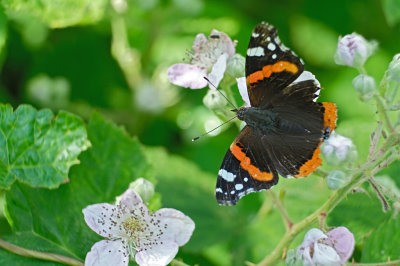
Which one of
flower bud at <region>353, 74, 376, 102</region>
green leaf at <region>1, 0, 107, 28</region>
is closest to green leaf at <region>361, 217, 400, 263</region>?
flower bud at <region>353, 74, 376, 102</region>

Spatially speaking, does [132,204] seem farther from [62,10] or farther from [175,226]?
[62,10]

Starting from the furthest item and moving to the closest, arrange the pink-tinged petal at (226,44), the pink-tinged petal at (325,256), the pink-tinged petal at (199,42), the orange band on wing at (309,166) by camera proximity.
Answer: the pink-tinged petal at (199,42) < the pink-tinged petal at (226,44) < the orange band on wing at (309,166) < the pink-tinged petal at (325,256)

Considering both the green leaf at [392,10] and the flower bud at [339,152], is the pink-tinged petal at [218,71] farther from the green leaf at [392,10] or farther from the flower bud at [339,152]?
the green leaf at [392,10]

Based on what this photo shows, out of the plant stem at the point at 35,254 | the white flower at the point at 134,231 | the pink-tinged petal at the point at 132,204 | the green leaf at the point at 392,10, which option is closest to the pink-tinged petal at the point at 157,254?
the white flower at the point at 134,231

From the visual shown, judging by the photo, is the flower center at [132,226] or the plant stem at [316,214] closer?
the plant stem at [316,214]

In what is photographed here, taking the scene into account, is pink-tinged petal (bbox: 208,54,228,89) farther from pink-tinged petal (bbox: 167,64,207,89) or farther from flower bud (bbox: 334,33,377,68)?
flower bud (bbox: 334,33,377,68)

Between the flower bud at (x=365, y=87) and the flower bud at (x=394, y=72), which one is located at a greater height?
the flower bud at (x=394, y=72)

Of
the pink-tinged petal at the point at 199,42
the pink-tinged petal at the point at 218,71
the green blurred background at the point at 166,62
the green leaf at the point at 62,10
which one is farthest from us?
the green blurred background at the point at 166,62
